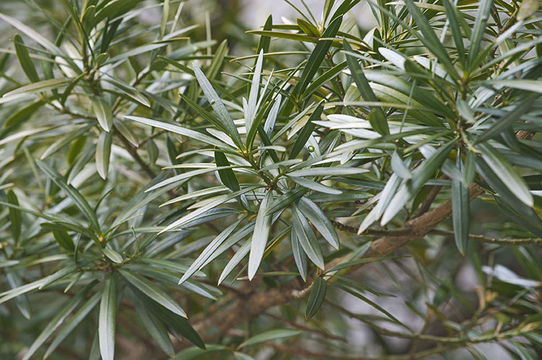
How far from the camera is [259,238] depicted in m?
0.39

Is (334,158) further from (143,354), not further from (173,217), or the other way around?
(143,354)

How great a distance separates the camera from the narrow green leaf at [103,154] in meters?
0.54

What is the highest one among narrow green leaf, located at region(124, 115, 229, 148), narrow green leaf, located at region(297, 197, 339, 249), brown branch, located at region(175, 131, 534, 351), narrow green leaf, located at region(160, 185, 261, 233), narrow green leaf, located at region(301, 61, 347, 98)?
narrow green leaf, located at region(301, 61, 347, 98)

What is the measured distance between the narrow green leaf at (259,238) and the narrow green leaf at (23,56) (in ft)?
1.12

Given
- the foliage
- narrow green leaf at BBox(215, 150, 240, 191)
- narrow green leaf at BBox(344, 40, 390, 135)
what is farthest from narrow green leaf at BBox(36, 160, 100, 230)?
narrow green leaf at BBox(344, 40, 390, 135)

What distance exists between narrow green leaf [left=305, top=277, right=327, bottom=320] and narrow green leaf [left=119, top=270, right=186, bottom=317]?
0.12 meters

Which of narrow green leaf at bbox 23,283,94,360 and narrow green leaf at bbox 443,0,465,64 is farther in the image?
narrow green leaf at bbox 23,283,94,360

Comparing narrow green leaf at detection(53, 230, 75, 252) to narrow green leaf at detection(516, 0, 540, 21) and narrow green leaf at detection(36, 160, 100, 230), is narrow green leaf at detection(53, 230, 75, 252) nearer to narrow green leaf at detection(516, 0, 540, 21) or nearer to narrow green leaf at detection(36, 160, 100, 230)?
narrow green leaf at detection(36, 160, 100, 230)

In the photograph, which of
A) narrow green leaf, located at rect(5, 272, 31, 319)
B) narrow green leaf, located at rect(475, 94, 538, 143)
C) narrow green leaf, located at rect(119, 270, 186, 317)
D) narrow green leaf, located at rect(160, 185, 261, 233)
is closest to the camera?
narrow green leaf, located at rect(475, 94, 538, 143)

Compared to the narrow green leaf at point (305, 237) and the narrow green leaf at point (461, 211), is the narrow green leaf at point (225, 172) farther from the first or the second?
the narrow green leaf at point (461, 211)

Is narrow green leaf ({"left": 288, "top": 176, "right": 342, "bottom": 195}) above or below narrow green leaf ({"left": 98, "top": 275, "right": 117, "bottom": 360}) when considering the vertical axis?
above

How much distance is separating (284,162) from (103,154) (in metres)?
0.25

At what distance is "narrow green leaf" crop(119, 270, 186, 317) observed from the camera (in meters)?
0.50

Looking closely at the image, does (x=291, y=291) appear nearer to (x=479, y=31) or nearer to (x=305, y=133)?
(x=305, y=133)
